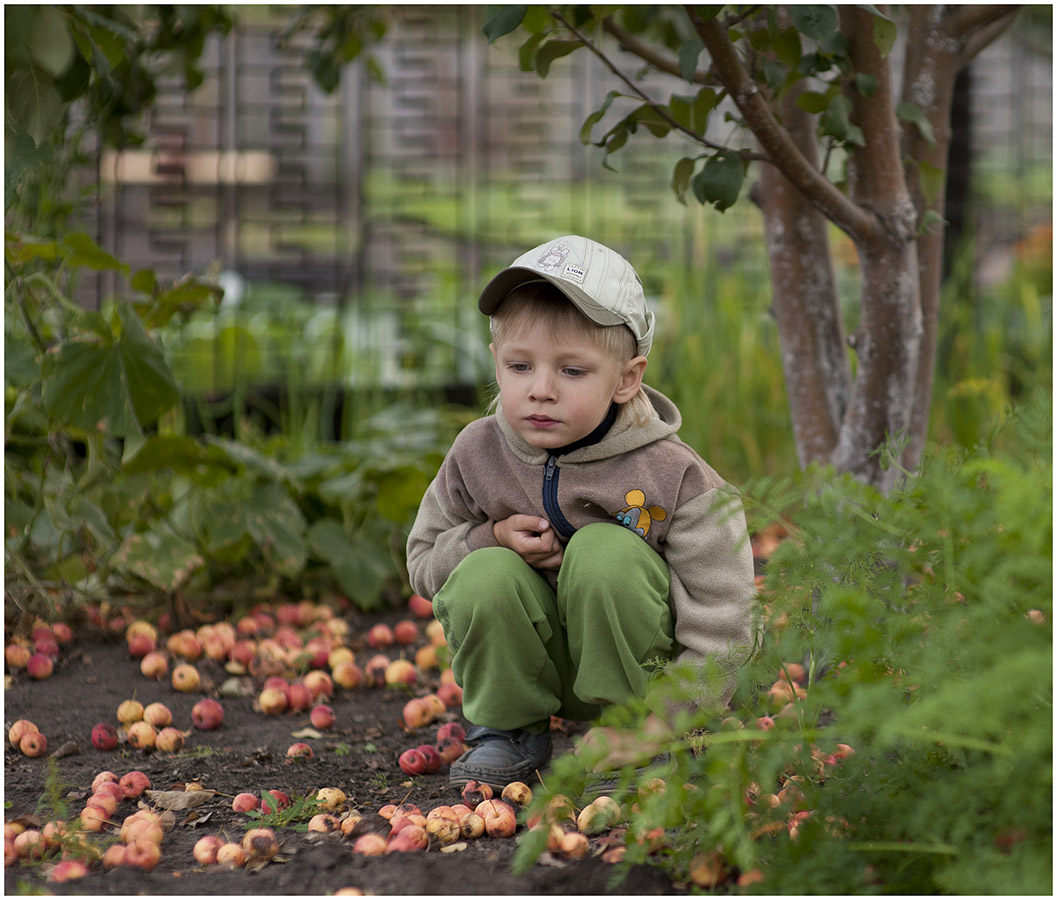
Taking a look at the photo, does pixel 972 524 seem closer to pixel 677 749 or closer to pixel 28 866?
pixel 677 749

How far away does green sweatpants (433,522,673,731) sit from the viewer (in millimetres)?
1430

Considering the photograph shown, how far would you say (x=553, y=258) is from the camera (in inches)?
56.3

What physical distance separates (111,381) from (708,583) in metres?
1.18

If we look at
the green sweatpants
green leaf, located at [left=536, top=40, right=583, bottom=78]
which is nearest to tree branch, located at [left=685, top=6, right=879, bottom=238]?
green leaf, located at [left=536, top=40, right=583, bottom=78]

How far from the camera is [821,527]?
111cm

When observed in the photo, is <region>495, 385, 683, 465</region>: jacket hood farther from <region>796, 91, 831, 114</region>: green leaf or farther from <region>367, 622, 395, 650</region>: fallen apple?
<region>367, 622, 395, 650</region>: fallen apple

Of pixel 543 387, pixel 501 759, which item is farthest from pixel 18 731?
pixel 543 387

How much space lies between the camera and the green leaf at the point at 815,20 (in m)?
1.50

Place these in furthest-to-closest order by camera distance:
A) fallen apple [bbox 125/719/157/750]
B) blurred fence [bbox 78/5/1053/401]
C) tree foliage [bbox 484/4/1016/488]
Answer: blurred fence [bbox 78/5/1053/401] < fallen apple [bbox 125/719/157/750] < tree foliage [bbox 484/4/1016/488]

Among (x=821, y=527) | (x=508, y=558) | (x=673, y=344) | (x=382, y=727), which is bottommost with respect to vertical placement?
(x=382, y=727)

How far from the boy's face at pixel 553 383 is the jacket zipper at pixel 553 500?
6 cm

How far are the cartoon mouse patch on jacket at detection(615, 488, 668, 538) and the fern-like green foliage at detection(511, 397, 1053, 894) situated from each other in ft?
0.95

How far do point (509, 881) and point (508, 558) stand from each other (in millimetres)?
467

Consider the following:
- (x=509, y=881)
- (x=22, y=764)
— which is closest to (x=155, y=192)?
(x=22, y=764)
